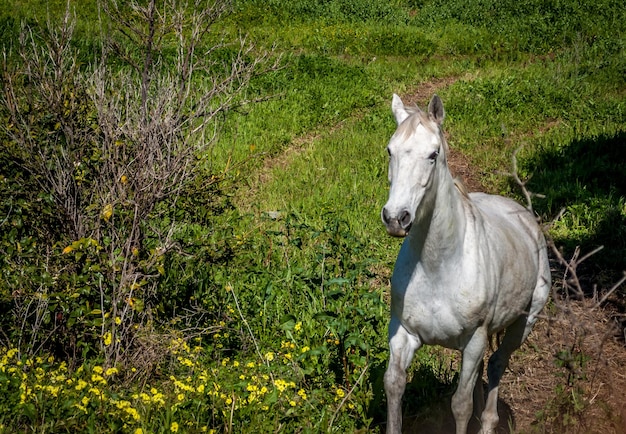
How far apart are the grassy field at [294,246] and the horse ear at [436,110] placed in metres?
0.60

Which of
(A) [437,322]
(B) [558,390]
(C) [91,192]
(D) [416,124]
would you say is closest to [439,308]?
(A) [437,322]

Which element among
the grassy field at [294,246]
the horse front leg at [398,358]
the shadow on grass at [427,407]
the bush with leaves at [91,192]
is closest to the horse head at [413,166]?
the grassy field at [294,246]

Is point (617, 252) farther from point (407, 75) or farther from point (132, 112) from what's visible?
point (407, 75)

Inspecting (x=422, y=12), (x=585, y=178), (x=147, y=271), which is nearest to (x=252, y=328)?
(x=147, y=271)

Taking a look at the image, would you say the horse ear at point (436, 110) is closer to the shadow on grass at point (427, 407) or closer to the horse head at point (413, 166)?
the horse head at point (413, 166)

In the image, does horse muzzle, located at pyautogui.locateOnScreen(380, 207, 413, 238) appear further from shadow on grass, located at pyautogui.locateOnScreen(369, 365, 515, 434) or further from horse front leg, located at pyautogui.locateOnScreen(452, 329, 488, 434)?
shadow on grass, located at pyautogui.locateOnScreen(369, 365, 515, 434)

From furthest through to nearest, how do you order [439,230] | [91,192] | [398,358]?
[91,192], [398,358], [439,230]

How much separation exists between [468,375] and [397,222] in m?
1.43

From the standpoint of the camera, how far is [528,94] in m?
15.1

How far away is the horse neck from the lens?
14.7ft

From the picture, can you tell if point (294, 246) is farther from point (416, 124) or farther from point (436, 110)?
point (416, 124)

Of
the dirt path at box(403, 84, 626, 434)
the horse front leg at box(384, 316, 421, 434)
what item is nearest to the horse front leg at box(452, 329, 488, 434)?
the horse front leg at box(384, 316, 421, 434)

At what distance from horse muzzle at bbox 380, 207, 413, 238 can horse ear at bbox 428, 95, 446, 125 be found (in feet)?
2.40

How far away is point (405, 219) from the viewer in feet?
12.9
